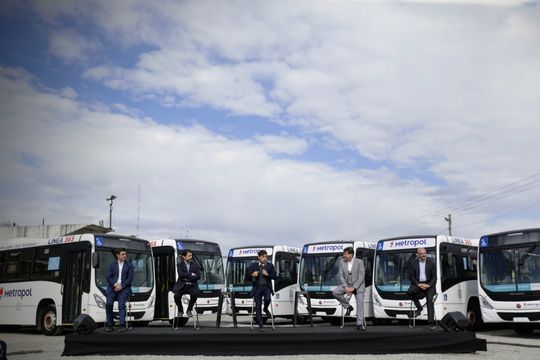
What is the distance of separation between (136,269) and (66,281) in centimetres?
205

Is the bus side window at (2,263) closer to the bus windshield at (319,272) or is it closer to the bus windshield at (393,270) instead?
the bus windshield at (319,272)

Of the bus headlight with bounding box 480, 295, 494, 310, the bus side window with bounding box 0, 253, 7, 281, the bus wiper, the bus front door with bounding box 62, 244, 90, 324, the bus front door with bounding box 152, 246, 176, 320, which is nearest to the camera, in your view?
the bus wiper

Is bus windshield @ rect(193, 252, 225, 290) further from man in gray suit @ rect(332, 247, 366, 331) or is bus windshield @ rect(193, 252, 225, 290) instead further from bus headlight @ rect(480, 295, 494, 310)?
bus headlight @ rect(480, 295, 494, 310)

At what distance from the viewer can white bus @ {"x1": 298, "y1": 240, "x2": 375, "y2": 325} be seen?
68.6 ft

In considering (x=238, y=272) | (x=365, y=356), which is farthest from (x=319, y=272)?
(x=365, y=356)

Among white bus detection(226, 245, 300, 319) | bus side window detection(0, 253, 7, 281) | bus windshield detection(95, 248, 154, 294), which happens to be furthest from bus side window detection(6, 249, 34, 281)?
white bus detection(226, 245, 300, 319)

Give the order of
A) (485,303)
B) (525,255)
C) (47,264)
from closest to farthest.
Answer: (525,255) < (485,303) < (47,264)

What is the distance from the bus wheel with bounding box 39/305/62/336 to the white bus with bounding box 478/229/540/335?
12.3m

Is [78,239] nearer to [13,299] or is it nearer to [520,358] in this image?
[13,299]

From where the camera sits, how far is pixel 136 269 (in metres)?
19.4

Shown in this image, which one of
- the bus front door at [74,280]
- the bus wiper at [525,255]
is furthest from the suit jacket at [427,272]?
the bus front door at [74,280]

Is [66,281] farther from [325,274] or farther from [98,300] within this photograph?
[325,274]

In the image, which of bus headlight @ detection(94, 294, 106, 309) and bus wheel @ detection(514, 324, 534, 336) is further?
bus headlight @ detection(94, 294, 106, 309)

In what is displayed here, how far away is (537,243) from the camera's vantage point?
16828mm
